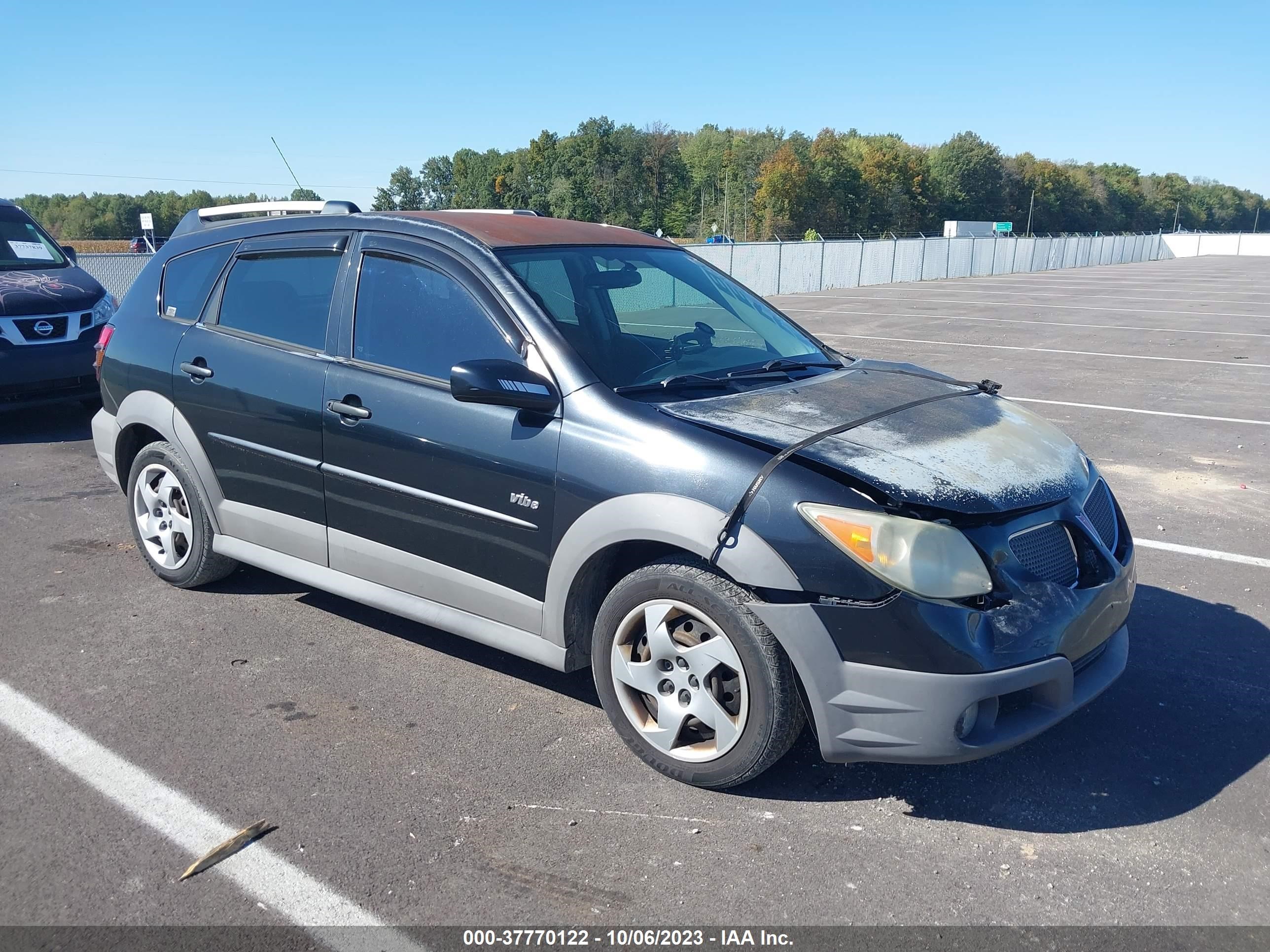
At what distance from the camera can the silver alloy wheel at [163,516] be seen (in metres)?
4.91

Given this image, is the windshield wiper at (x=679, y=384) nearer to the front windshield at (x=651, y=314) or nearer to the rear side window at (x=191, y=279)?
the front windshield at (x=651, y=314)

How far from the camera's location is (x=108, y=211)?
56625 mm

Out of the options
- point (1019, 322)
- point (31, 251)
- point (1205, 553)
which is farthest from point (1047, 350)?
point (31, 251)

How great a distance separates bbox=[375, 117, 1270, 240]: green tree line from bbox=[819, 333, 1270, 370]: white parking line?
4816cm

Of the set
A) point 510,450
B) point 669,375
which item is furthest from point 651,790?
point 669,375

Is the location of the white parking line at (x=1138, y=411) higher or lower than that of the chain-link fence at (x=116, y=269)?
lower

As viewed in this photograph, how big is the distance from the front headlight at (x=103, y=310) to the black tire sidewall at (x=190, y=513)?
4464 mm

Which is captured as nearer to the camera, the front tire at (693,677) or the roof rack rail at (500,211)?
the front tire at (693,677)

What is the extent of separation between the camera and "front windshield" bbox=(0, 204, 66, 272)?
934cm

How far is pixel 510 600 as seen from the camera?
144 inches

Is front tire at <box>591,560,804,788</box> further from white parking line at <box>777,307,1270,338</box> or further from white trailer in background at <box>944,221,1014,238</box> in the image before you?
white trailer in background at <box>944,221,1014,238</box>

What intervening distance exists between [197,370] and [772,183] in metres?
90.4

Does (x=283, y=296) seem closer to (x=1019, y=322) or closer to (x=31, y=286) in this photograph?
(x=31, y=286)

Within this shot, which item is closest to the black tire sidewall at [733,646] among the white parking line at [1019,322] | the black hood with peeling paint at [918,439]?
the black hood with peeling paint at [918,439]
